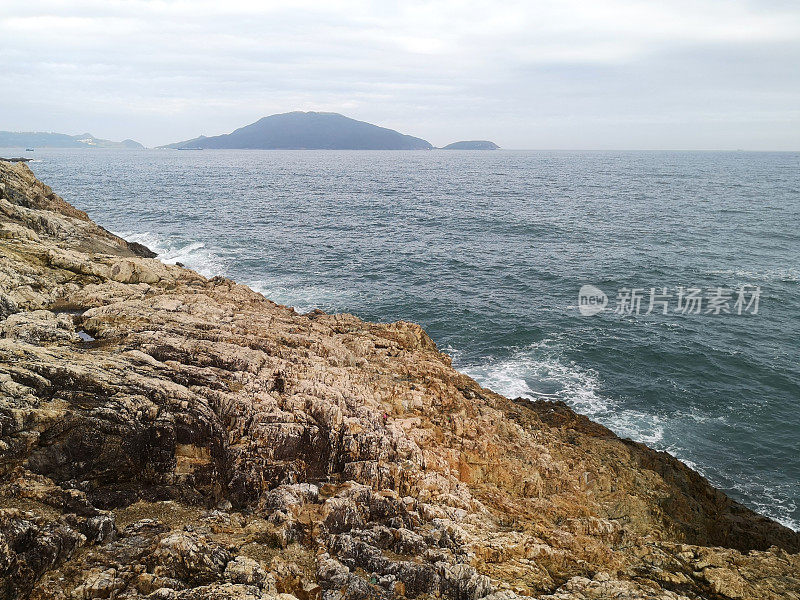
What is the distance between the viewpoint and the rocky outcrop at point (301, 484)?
10.6 m

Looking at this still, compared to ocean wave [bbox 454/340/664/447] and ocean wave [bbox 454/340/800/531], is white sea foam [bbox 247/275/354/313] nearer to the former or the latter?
ocean wave [bbox 454/340/800/531]

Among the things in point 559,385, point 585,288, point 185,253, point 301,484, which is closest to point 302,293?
point 185,253

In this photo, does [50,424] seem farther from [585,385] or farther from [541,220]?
[541,220]

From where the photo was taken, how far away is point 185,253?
2301 inches

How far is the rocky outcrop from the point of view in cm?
1059

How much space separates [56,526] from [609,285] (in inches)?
1969

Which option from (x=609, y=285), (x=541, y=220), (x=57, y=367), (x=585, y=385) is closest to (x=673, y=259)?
(x=609, y=285)

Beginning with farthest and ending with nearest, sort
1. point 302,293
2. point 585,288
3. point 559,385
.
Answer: point 585,288, point 302,293, point 559,385

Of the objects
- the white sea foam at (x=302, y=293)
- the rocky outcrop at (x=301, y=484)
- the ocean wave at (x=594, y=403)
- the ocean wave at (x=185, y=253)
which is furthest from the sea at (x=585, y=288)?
the rocky outcrop at (x=301, y=484)

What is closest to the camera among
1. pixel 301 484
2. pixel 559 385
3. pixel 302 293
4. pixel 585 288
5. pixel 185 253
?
pixel 301 484

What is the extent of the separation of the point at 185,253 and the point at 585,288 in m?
48.7

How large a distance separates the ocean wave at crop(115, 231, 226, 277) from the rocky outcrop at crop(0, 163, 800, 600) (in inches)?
1258

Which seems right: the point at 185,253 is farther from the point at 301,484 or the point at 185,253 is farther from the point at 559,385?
the point at 301,484

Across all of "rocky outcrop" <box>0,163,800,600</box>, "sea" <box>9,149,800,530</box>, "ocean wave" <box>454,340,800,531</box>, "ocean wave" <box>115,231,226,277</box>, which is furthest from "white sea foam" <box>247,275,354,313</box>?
"rocky outcrop" <box>0,163,800,600</box>
